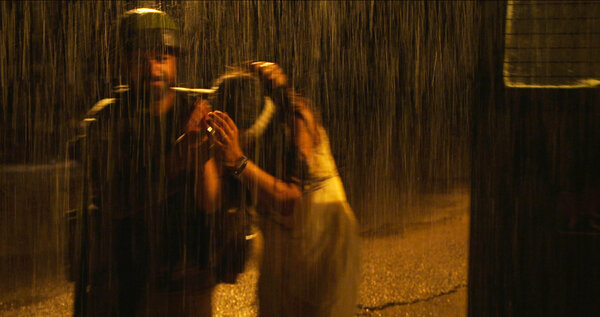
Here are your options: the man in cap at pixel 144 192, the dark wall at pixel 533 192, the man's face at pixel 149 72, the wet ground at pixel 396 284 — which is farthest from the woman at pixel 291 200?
the wet ground at pixel 396 284

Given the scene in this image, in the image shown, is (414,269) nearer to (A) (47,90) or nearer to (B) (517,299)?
(B) (517,299)

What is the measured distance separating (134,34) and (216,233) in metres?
0.84

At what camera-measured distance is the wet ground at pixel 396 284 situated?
3.93 metres

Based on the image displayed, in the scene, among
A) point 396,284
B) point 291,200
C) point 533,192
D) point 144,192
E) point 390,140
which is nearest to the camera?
point 291,200

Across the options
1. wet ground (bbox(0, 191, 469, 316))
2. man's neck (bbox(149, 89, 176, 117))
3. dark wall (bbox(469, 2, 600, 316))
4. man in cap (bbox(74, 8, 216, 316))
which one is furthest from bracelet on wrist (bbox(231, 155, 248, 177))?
wet ground (bbox(0, 191, 469, 316))

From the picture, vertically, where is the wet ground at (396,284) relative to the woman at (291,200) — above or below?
below

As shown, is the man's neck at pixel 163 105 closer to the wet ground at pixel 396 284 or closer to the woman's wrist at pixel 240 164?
the woman's wrist at pixel 240 164

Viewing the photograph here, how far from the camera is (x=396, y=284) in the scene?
14.6 ft

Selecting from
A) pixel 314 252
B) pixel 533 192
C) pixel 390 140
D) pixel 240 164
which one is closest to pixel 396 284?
pixel 533 192

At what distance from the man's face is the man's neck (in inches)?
0.6

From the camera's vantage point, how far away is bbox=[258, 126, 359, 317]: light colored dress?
176 centimetres

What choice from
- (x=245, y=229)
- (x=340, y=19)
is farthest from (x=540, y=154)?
(x=340, y=19)

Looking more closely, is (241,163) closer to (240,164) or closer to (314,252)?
(240,164)

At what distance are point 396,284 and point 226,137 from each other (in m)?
3.08
